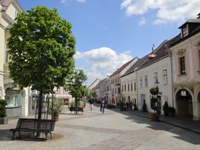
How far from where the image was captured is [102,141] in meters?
10.5

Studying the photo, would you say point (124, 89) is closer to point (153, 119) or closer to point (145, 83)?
point (145, 83)

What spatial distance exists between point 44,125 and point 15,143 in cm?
164

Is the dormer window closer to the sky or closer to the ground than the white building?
closer to the sky

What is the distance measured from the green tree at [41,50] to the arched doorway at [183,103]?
14987mm

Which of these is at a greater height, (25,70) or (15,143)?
(25,70)

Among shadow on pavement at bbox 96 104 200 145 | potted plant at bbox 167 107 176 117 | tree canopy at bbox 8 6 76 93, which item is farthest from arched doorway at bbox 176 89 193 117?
tree canopy at bbox 8 6 76 93

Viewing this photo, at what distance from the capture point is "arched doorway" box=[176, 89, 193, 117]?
2262 cm

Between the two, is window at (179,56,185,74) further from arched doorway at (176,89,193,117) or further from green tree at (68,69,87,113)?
green tree at (68,69,87,113)

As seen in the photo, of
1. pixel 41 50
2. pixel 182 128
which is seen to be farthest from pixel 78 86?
pixel 41 50

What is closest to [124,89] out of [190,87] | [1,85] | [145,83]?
[145,83]

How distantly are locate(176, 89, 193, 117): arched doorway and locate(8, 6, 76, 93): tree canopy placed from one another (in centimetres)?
1496

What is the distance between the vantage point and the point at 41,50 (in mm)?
10719

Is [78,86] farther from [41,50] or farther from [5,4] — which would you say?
[41,50]

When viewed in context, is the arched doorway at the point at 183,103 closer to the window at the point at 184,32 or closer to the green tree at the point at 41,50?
the window at the point at 184,32
